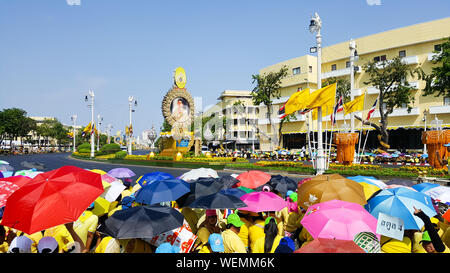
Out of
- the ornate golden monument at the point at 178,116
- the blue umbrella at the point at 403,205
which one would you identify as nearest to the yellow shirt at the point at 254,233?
the blue umbrella at the point at 403,205

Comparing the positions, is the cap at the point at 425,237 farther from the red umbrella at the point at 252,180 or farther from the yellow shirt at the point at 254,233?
the red umbrella at the point at 252,180

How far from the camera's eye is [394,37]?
4119 centimetres

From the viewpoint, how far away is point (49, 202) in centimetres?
414

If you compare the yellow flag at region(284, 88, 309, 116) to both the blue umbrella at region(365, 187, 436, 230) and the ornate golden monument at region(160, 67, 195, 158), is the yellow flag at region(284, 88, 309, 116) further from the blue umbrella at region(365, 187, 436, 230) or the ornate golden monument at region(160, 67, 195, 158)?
the ornate golden monument at region(160, 67, 195, 158)

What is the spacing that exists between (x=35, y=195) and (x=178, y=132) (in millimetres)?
32568

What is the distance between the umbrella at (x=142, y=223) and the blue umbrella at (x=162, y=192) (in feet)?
5.97

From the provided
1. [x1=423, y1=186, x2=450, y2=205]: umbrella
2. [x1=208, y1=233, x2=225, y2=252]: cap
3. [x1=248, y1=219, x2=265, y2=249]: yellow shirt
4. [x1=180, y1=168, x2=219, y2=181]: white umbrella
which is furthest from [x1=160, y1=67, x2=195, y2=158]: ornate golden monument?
[x1=208, y1=233, x2=225, y2=252]: cap

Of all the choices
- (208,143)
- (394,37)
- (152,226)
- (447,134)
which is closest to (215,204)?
(152,226)

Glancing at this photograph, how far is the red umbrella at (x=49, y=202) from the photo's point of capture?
12.9ft

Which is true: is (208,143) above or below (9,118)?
below

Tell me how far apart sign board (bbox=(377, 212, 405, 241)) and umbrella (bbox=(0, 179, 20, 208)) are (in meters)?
6.63

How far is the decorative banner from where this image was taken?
430cm

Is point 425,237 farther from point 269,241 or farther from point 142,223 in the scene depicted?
point 142,223
